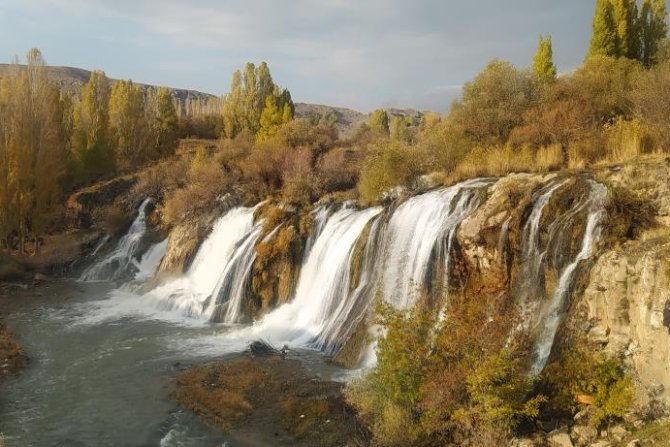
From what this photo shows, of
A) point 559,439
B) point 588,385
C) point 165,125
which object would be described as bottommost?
point 559,439

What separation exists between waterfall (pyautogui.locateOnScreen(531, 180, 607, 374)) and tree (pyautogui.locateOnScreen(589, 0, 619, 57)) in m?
22.7

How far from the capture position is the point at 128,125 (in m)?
48.0

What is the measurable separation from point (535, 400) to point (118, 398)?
9531 millimetres

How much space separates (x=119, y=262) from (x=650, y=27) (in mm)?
34581

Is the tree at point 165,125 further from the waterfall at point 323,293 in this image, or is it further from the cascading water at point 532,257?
the cascading water at point 532,257

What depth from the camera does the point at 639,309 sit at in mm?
9078

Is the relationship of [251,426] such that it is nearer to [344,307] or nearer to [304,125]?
[344,307]

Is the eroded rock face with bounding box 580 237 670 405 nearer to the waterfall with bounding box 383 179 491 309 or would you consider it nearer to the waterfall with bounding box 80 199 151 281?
the waterfall with bounding box 383 179 491 309

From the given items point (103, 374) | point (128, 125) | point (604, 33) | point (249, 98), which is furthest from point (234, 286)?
point (249, 98)

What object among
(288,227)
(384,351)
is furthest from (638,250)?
(288,227)

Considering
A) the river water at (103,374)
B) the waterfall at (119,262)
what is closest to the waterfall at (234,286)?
the river water at (103,374)

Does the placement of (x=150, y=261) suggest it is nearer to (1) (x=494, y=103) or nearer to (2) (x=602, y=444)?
(1) (x=494, y=103)

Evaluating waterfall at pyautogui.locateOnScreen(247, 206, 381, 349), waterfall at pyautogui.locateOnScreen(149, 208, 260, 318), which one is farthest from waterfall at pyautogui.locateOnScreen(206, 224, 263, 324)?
waterfall at pyautogui.locateOnScreen(247, 206, 381, 349)

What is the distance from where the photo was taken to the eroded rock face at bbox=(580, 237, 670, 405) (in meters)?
8.41
